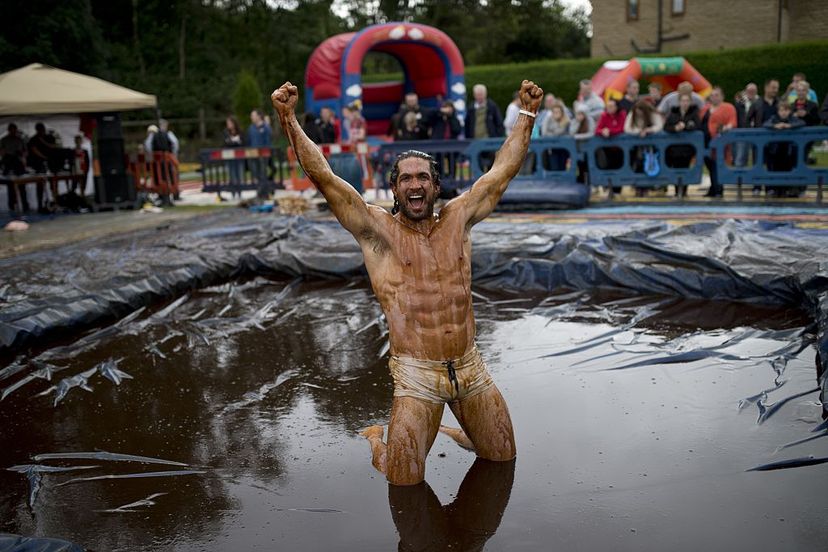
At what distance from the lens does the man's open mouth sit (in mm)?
3627

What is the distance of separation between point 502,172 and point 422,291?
0.68 meters

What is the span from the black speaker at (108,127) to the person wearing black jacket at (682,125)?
8.86 m

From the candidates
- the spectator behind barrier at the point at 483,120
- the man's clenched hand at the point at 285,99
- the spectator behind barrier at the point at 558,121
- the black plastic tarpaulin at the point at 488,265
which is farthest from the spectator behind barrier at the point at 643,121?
the man's clenched hand at the point at 285,99

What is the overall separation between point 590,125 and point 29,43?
1712cm

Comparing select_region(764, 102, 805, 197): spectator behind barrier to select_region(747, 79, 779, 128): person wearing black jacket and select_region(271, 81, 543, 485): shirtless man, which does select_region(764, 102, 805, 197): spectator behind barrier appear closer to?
select_region(747, 79, 779, 128): person wearing black jacket

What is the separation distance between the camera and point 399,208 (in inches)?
150

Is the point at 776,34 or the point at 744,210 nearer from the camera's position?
the point at 744,210

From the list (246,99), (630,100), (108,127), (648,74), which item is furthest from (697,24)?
(108,127)

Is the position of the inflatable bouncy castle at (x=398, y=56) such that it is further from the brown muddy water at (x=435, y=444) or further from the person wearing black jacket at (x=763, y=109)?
the brown muddy water at (x=435, y=444)

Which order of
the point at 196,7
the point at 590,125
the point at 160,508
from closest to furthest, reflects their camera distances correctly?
the point at 160,508
the point at 590,125
the point at 196,7

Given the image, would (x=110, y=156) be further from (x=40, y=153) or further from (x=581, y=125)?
(x=581, y=125)

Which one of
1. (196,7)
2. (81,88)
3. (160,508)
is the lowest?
(160,508)

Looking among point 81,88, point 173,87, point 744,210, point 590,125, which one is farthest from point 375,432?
point 173,87

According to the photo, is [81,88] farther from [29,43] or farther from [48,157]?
[29,43]
